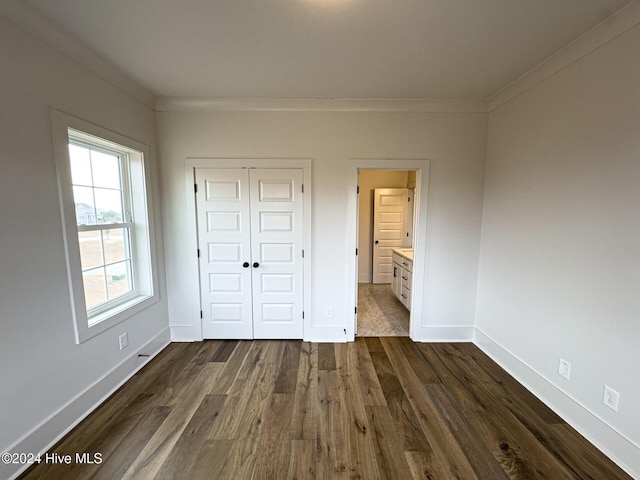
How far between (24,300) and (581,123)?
12.3 feet

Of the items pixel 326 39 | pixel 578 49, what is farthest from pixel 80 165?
pixel 578 49

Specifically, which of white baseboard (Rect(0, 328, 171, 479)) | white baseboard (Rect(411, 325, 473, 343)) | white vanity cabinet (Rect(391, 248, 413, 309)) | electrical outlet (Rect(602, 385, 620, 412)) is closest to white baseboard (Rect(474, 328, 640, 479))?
electrical outlet (Rect(602, 385, 620, 412))

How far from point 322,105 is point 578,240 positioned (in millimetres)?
2466

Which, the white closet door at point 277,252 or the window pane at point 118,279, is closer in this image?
the window pane at point 118,279

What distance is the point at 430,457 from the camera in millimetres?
1563

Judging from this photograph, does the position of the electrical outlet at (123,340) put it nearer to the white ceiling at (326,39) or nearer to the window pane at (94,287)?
the window pane at (94,287)

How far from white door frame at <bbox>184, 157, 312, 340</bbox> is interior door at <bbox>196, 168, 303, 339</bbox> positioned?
0.05 m

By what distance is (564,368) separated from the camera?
6.26 ft

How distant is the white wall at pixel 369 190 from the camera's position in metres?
5.27

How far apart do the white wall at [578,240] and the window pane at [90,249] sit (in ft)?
11.8

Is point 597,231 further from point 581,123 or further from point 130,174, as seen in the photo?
point 130,174

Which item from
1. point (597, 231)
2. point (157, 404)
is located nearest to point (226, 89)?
point (157, 404)

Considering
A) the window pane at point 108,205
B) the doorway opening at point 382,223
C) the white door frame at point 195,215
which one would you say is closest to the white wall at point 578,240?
the white door frame at point 195,215

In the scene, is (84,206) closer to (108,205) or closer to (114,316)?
(108,205)
